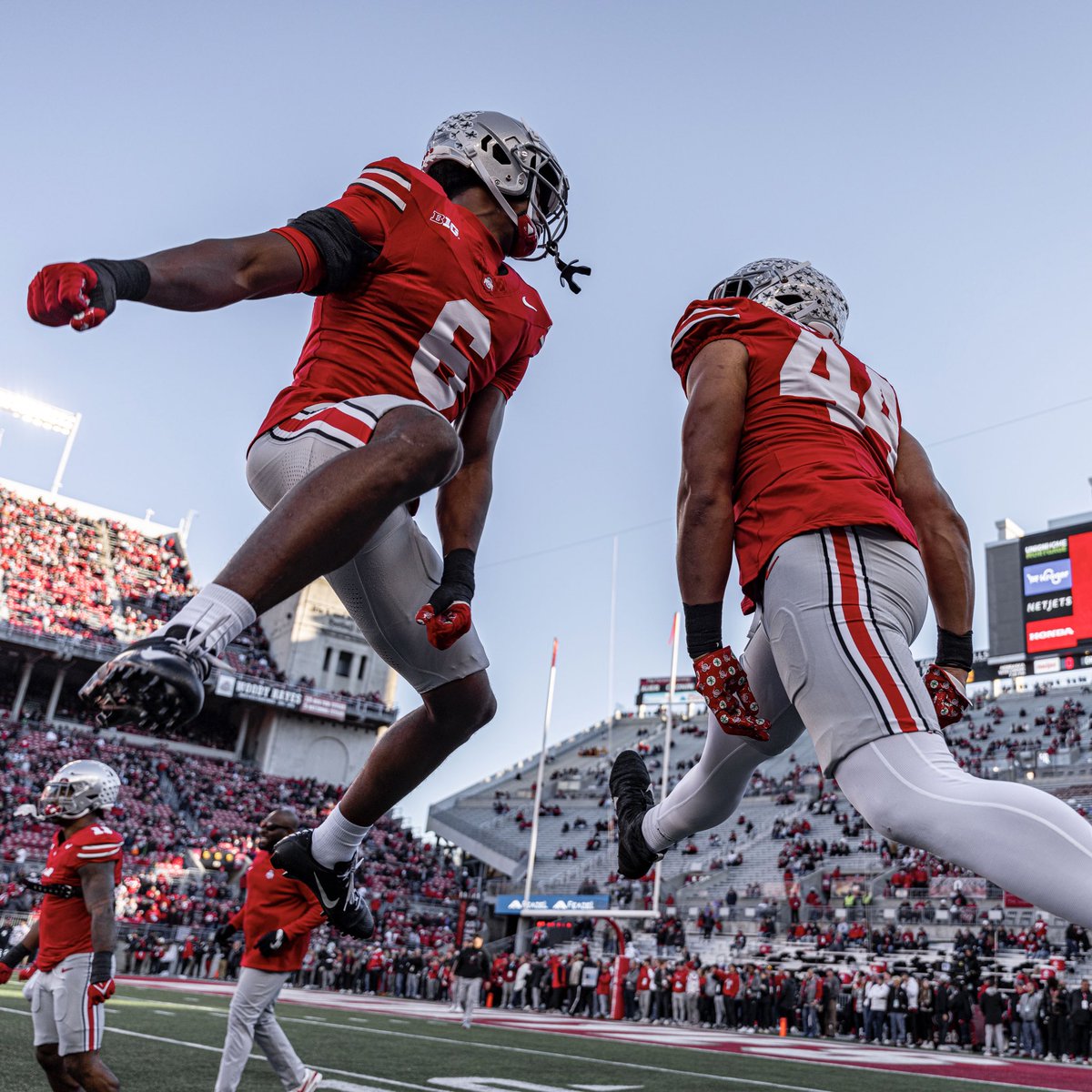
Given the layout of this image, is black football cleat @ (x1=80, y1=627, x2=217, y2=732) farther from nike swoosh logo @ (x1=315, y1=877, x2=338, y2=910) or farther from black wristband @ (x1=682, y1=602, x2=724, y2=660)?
nike swoosh logo @ (x1=315, y1=877, x2=338, y2=910)

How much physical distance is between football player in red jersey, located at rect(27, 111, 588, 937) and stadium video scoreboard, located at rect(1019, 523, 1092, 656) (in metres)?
25.8

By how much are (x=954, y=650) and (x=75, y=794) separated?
14.4 feet

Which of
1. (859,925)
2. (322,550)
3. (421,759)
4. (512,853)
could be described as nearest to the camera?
(322,550)

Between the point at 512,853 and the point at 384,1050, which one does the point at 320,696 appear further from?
the point at 384,1050

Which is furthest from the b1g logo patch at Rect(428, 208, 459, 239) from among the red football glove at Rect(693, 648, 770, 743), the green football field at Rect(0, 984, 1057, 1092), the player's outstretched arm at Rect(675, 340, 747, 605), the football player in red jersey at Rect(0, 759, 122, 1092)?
the green football field at Rect(0, 984, 1057, 1092)

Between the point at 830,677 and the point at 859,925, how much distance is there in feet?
74.2

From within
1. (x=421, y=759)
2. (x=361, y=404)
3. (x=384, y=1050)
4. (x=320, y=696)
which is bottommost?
(x=384, y=1050)

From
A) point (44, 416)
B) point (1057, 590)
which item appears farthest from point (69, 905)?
point (44, 416)

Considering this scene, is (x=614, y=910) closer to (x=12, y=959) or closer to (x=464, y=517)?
(x=12, y=959)

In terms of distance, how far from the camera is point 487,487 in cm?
300

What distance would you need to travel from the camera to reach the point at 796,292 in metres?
3.20

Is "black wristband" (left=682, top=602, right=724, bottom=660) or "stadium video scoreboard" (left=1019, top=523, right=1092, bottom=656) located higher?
"stadium video scoreboard" (left=1019, top=523, right=1092, bottom=656)

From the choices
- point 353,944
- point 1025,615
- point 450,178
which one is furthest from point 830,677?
point 353,944

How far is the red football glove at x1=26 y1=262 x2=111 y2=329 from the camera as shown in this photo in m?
1.86
